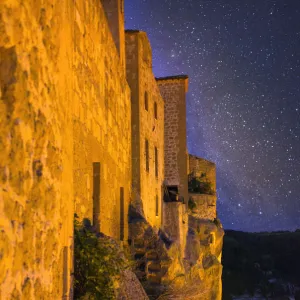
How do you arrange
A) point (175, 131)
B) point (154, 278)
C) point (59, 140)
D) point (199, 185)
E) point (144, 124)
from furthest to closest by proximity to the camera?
point (199, 185) → point (175, 131) → point (144, 124) → point (154, 278) → point (59, 140)

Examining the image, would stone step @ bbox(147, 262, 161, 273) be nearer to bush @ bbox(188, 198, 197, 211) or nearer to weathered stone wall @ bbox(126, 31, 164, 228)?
weathered stone wall @ bbox(126, 31, 164, 228)

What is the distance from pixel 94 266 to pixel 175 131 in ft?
58.2

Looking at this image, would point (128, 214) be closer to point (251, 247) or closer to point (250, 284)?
point (250, 284)

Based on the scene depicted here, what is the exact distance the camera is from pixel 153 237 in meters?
10.6

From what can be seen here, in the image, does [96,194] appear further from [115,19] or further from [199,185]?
[199,185]

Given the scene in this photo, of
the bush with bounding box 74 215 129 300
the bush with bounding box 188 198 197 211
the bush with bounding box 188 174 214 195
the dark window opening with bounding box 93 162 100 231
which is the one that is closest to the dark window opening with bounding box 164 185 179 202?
the bush with bounding box 188 198 197 211

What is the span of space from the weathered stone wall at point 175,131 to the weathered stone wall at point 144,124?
2626 mm

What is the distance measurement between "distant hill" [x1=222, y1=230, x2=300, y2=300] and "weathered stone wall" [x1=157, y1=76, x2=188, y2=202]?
111 feet

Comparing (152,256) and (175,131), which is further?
(175,131)

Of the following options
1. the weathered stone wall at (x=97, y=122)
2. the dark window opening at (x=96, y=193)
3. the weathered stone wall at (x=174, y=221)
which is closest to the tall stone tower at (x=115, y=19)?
the weathered stone wall at (x=97, y=122)

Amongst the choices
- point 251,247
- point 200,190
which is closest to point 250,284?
point 251,247

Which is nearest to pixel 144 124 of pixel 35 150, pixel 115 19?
pixel 115 19

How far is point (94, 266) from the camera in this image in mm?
5023

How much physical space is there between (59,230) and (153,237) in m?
7.01
